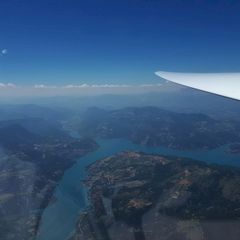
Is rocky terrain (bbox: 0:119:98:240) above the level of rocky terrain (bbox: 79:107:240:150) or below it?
above

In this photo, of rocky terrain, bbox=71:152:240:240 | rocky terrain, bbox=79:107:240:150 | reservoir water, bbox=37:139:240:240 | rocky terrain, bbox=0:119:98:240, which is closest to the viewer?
rocky terrain, bbox=71:152:240:240

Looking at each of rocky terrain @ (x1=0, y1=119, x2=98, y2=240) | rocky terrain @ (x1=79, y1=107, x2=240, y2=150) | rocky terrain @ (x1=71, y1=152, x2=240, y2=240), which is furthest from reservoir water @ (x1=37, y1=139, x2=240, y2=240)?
rocky terrain @ (x1=79, y1=107, x2=240, y2=150)

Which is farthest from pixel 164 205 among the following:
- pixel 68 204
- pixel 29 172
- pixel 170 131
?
pixel 170 131

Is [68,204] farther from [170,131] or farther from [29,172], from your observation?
[170,131]

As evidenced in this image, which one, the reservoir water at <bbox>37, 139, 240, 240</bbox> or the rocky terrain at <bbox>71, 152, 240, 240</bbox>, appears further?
the reservoir water at <bbox>37, 139, 240, 240</bbox>

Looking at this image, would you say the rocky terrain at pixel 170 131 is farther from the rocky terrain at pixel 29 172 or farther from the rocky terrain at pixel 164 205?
the rocky terrain at pixel 164 205

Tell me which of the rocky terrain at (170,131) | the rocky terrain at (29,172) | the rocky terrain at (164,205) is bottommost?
the rocky terrain at (170,131)

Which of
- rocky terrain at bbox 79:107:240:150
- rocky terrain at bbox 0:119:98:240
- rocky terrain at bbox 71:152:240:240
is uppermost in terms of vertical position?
rocky terrain at bbox 71:152:240:240

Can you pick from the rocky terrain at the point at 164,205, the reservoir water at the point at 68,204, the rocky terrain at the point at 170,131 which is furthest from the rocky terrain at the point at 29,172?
the rocky terrain at the point at 170,131

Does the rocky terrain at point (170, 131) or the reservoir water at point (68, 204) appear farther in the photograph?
the rocky terrain at point (170, 131)

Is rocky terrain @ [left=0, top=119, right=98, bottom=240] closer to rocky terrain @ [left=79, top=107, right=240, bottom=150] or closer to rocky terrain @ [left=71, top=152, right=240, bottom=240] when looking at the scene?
rocky terrain @ [left=71, top=152, right=240, bottom=240]

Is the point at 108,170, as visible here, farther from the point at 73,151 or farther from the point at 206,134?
the point at 206,134

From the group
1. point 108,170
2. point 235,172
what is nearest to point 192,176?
point 235,172
